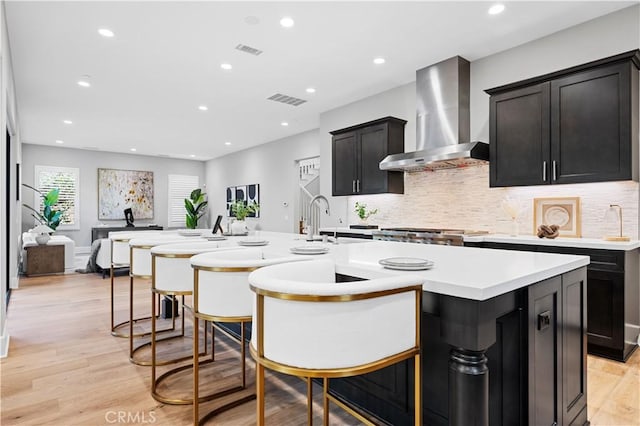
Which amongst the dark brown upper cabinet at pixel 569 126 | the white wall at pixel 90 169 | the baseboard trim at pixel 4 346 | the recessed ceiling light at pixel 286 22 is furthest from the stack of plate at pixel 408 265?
the white wall at pixel 90 169

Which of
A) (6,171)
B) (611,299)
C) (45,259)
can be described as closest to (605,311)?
(611,299)

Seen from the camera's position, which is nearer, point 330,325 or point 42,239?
point 330,325

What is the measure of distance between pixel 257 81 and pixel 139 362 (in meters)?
3.71

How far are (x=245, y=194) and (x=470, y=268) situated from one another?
28.4 ft

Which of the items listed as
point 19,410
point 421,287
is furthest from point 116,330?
point 421,287

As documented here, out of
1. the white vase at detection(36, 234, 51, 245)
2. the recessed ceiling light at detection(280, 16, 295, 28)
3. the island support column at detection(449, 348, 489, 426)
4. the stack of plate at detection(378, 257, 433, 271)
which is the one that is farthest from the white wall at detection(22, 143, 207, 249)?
the island support column at detection(449, 348, 489, 426)

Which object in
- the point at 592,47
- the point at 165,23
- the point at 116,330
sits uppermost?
the point at 165,23

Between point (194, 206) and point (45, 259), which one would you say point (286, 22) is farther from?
point (194, 206)

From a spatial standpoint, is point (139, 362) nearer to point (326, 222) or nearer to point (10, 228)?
point (10, 228)

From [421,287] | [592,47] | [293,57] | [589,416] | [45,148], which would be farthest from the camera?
[45,148]

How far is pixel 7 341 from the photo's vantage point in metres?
3.04

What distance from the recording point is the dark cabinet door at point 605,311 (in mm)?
2732

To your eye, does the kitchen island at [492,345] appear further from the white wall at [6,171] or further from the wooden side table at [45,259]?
the wooden side table at [45,259]

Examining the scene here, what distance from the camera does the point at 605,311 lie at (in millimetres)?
2811
